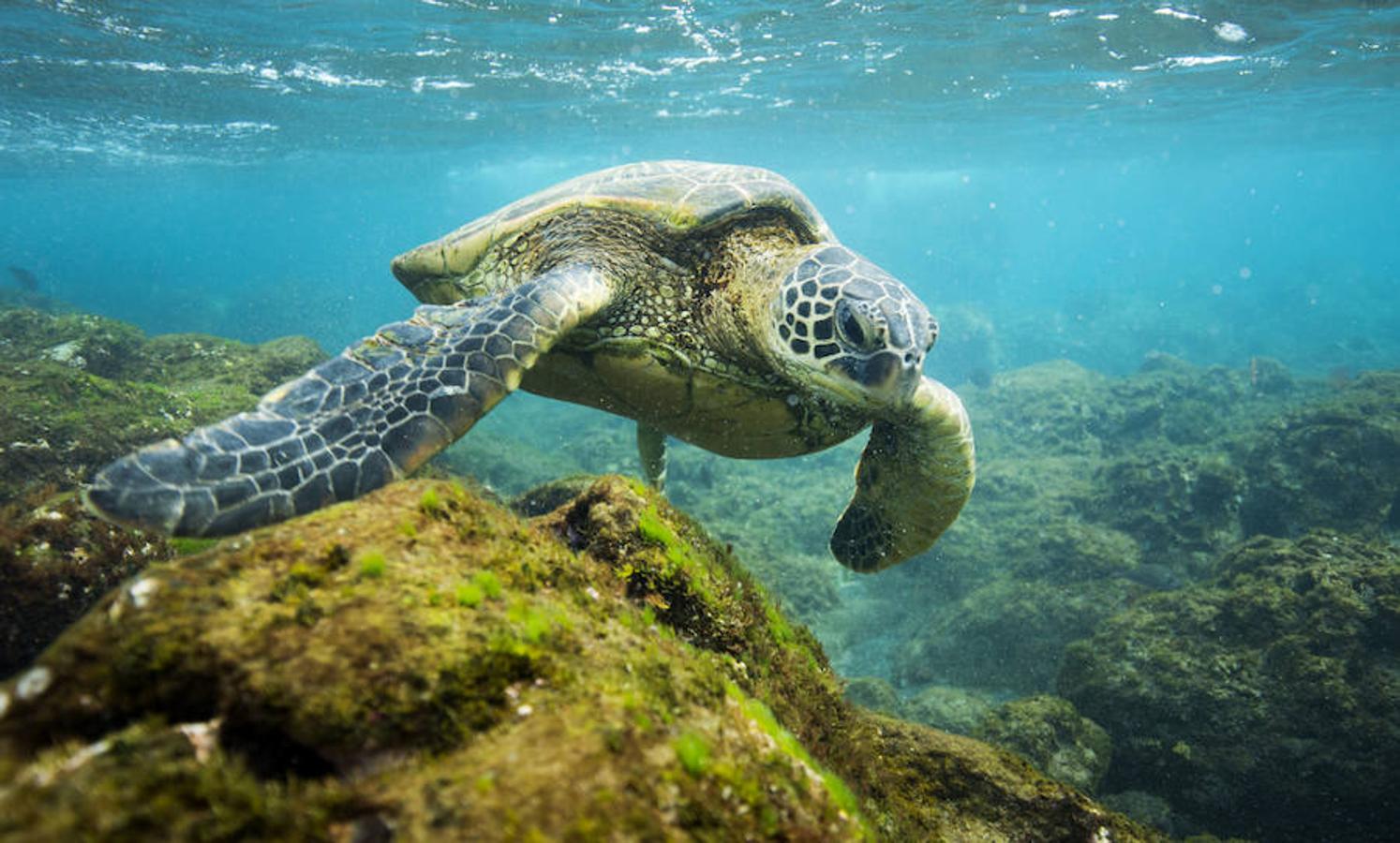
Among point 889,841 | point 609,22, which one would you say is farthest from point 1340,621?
point 609,22

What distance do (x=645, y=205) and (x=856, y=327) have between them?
1.81 meters

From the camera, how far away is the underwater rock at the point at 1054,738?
4109 mm

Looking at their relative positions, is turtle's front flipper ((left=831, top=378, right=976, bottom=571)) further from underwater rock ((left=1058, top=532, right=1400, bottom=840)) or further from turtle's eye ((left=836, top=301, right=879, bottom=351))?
underwater rock ((left=1058, top=532, right=1400, bottom=840))

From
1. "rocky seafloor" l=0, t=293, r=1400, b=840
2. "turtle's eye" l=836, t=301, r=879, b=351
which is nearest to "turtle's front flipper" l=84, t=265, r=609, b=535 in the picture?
"rocky seafloor" l=0, t=293, r=1400, b=840

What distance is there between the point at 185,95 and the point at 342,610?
26.2 meters

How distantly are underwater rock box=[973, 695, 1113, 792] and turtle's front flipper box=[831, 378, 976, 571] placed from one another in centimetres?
128

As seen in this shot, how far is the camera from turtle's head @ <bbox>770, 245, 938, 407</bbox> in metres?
3.02

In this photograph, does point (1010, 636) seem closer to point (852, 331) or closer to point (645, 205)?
point (852, 331)

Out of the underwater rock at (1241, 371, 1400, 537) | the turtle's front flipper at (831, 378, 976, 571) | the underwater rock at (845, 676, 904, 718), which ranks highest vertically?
the turtle's front flipper at (831, 378, 976, 571)

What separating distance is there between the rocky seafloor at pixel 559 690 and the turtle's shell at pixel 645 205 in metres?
2.15

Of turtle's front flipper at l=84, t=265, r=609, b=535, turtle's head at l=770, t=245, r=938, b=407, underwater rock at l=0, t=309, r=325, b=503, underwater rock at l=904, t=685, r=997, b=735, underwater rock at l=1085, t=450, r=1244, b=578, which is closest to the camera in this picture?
turtle's front flipper at l=84, t=265, r=609, b=535

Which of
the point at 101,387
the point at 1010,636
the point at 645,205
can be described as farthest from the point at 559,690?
the point at 1010,636

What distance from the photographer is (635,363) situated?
3.80 meters

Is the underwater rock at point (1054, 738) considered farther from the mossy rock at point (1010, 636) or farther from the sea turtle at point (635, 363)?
the mossy rock at point (1010, 636)
